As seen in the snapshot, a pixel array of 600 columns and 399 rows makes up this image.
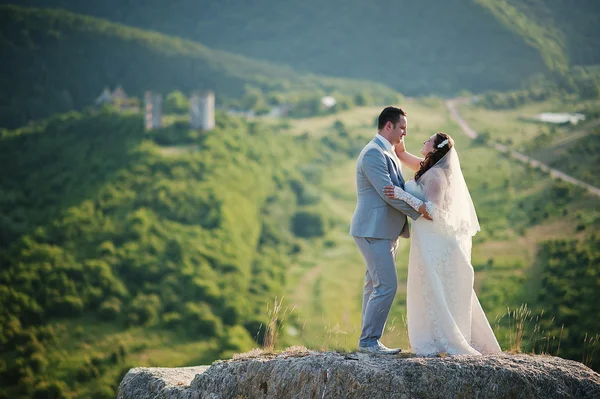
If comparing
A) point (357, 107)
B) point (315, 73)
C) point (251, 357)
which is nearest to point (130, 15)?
point (315, 73)

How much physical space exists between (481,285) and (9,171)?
59.0 metres

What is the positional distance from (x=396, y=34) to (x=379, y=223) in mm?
131043

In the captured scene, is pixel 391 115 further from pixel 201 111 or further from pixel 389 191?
pixel 201 111

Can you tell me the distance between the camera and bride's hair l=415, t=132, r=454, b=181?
8.70m

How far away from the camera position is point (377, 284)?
26.9ft

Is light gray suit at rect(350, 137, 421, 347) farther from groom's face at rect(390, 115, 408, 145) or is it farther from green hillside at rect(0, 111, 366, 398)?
green hillside at rect(0, 111, 366, 398)

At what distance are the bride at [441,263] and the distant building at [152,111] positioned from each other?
8666 centimetres

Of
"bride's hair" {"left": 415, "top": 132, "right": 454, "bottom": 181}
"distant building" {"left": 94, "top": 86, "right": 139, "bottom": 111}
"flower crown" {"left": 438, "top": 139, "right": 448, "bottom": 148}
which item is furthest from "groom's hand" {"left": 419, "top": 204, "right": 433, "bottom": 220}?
"distant building" {"left": 94, "top": 86, "right": 139, "bottom": 111}

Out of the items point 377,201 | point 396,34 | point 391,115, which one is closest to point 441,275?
point 377,201

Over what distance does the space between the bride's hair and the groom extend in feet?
1.35

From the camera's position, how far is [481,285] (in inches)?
2408

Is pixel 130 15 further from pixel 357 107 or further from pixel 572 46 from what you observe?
pixel 572 46

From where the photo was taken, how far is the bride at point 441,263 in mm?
8352

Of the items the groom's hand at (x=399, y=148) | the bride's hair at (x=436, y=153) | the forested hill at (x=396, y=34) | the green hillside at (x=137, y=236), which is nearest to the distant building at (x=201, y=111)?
the green hillside at (x=137, y=236)
